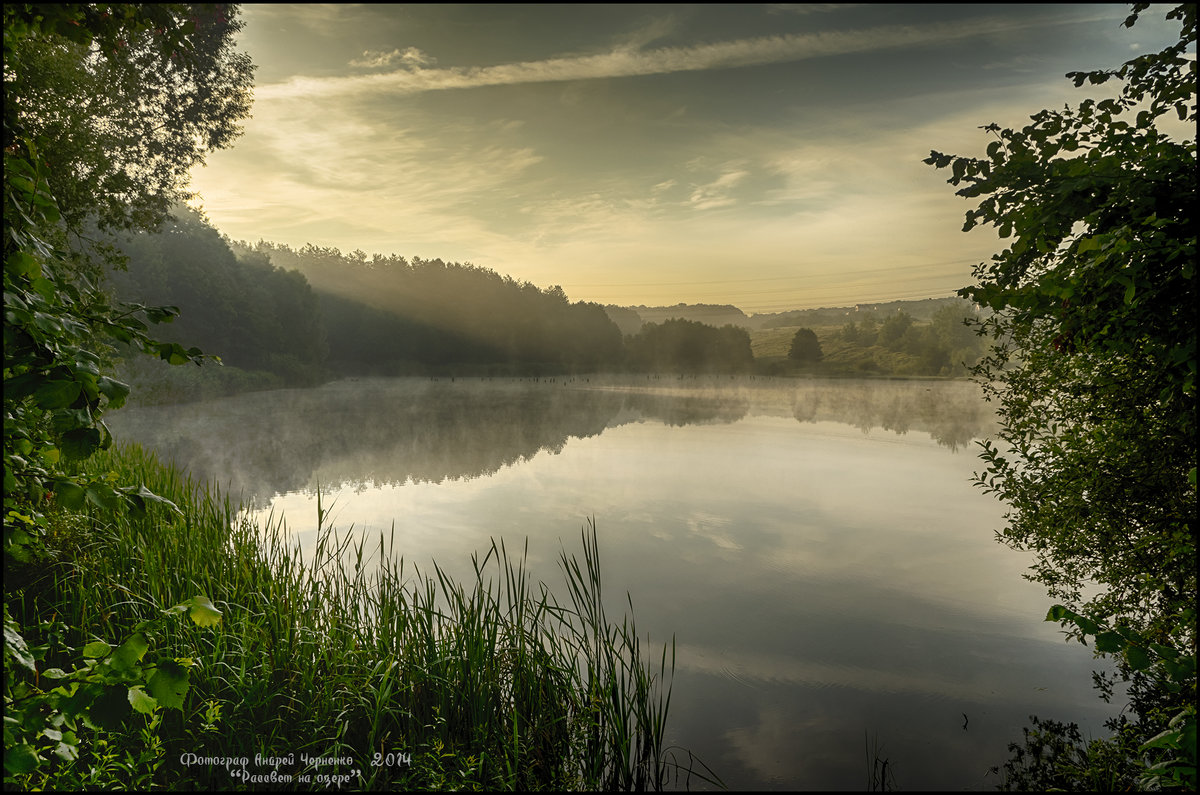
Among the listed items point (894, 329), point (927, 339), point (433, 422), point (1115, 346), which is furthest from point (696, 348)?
point (1115, 346)

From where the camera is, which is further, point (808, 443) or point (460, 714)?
point (808, 443)

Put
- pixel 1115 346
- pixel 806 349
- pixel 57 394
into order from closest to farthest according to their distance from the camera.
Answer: pixel 57 394 → pixel 1115 346 → pixel 806 349

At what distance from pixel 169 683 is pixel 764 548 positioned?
27.4 feet

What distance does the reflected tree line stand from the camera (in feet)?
49.2

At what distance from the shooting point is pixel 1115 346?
126 inches

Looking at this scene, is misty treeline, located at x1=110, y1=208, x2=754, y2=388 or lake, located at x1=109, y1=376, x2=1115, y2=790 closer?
lake, located at x1=109, y1=376, x2=1115, y2=790

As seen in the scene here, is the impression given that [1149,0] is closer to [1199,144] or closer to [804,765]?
[1199,144]

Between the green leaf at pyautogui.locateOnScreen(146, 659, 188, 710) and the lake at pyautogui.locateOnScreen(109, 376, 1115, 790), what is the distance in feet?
12.0

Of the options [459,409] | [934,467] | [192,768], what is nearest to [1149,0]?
[192,768]

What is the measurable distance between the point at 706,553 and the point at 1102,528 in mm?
4787

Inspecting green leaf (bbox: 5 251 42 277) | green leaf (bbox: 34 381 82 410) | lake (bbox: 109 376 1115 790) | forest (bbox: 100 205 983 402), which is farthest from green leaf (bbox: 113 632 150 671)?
forest (bbox: 100 205 983 402)

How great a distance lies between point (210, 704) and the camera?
3.67m

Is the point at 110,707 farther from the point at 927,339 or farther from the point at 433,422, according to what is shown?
the point at 927,339

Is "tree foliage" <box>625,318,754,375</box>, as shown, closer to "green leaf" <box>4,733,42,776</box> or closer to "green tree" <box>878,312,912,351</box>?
"green tree" <box>878,312,912,351</box>
